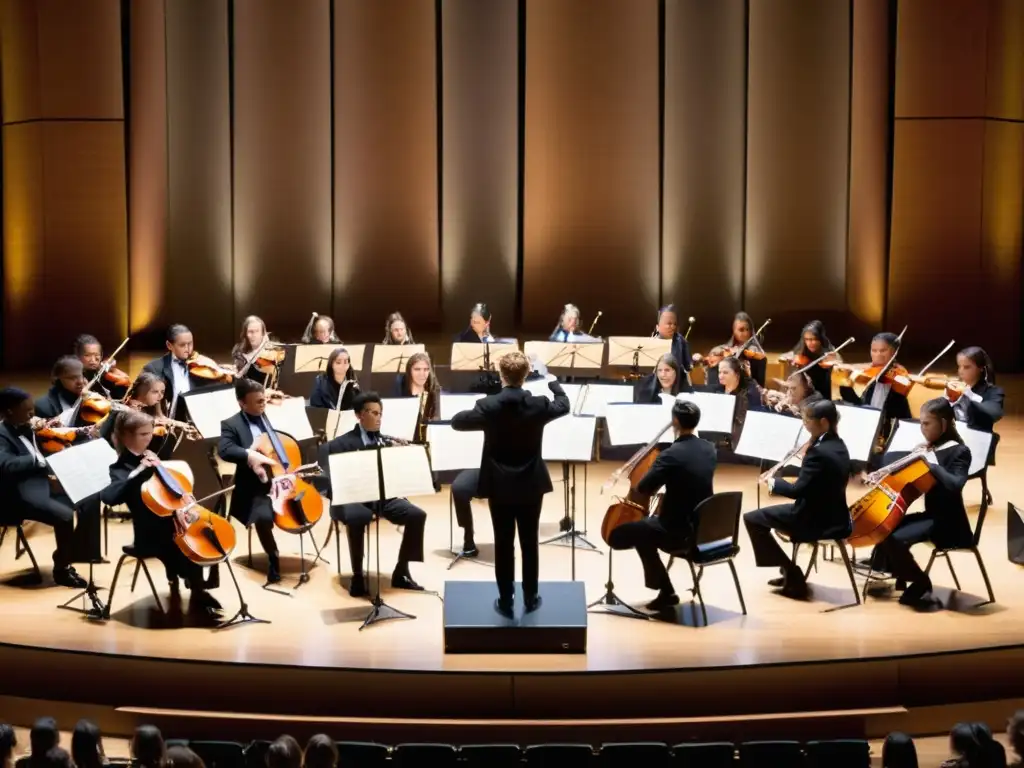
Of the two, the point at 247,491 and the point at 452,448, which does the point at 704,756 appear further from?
the point at 247,491

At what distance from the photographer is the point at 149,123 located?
35.9ft

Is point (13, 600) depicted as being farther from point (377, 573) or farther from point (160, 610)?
point (377, 573)

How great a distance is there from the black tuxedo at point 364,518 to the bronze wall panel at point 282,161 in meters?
5.38

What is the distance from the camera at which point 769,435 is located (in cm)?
629

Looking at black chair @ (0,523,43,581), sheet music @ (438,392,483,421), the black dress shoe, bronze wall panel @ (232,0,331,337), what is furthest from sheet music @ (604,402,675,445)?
bronze wall panel @ (232,0,331,337)

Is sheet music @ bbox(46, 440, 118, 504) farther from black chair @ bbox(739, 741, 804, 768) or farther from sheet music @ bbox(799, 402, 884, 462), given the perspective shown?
sheet music @ bbox(799, 402, 884, 462)

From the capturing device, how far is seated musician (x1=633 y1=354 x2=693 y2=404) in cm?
752

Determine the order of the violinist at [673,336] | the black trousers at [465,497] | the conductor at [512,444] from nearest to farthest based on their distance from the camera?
the conductor at [512,444] < the black trousers at [465,497] < the violinist at [673,336]

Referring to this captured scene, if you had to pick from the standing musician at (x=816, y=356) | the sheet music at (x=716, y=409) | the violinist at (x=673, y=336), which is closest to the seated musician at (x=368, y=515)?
the sheet music at (x=716, y=409)

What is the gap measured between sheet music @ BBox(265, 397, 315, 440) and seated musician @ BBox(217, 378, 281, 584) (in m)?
0.32

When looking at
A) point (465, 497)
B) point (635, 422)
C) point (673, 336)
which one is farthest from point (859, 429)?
point (673, 336)

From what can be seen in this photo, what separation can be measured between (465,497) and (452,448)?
0.62m

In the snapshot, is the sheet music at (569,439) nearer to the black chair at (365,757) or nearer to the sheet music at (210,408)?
the sheet music at (210,408)

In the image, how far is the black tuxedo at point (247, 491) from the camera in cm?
620
